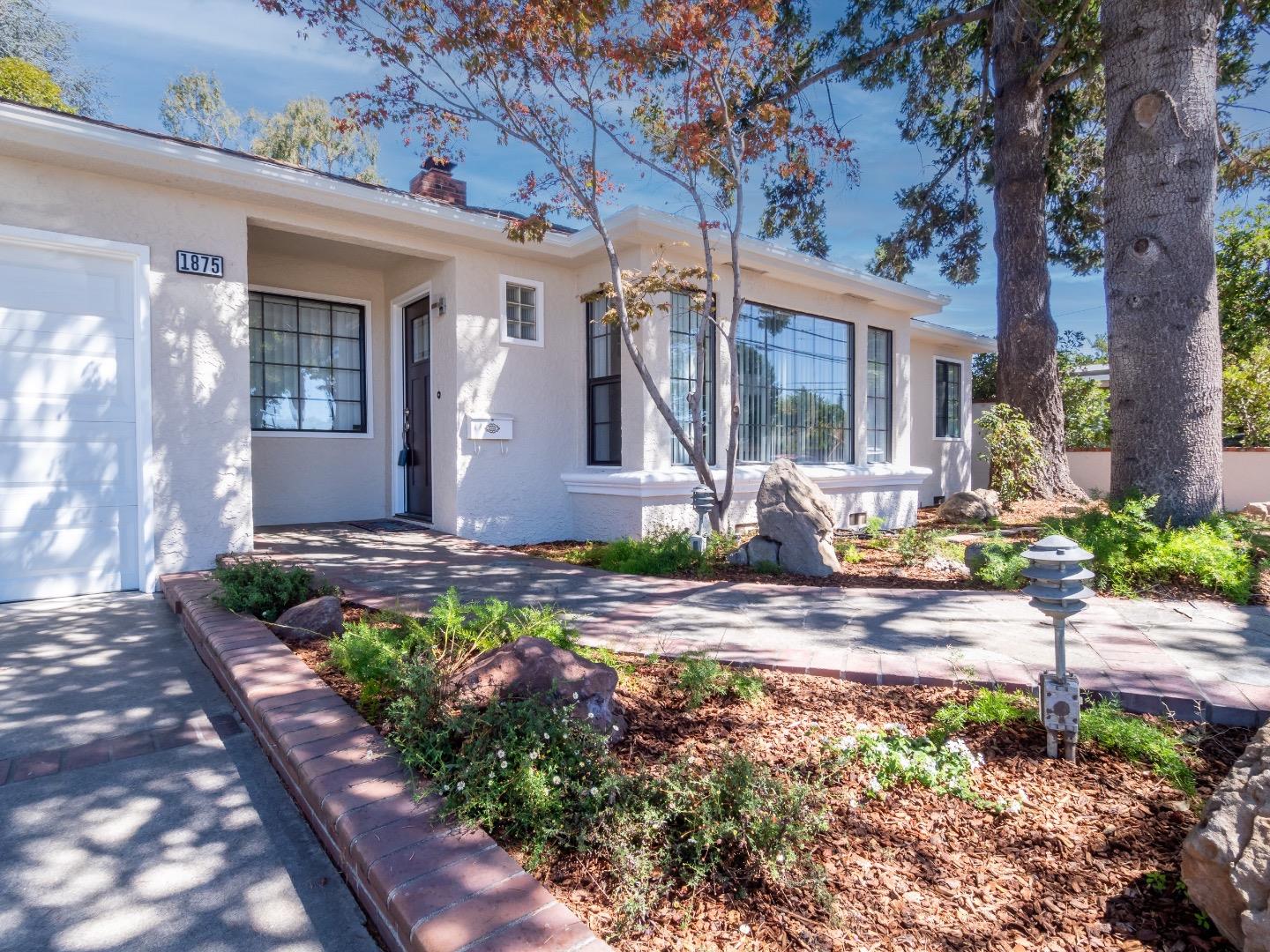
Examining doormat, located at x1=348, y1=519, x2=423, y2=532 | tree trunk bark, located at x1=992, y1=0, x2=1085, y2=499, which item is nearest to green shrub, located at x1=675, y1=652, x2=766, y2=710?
doormat, located at x1=348, y1=519, x2=423, y2=532

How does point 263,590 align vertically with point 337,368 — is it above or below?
below

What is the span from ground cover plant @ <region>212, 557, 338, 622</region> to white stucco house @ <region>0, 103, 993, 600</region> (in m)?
1.76

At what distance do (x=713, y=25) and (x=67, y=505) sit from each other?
6.01 meters

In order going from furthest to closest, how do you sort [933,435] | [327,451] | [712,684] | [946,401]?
1. [946,401]
2. [933,435]
3. [327,451]
4. [712,684]

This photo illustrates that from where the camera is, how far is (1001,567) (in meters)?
5.09

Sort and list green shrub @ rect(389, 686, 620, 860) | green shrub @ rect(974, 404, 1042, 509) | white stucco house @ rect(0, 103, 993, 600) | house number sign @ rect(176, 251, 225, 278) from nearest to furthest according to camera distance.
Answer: green shrub @ rect(389, 686, 620, 860), white stucco house @ rect(0, 103, 993, 600), house number sign @ rect(176, 251, 225, 278), green shrub @ rect(974, 404, 1042, 509)

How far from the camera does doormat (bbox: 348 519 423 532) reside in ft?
24.6

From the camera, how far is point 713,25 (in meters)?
5.26

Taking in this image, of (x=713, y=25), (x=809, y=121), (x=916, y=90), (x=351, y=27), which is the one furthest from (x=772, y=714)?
(x=916, y=90)

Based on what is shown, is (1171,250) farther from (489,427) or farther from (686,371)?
(489,427)

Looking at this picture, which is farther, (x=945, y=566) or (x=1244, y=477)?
(x=1244, y=477)

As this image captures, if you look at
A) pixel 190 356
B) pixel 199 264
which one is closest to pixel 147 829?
pixel 190 356

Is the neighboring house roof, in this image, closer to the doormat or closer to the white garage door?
the white garage door

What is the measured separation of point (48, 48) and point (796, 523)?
873 inches
